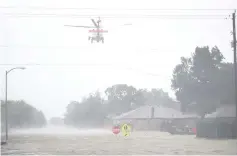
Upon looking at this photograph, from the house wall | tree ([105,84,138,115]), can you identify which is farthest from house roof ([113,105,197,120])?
tree ([105,84,138,115])

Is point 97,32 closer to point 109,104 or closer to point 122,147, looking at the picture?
point 122,147

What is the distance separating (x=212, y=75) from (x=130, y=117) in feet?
122

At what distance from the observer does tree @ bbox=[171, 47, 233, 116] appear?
230ft

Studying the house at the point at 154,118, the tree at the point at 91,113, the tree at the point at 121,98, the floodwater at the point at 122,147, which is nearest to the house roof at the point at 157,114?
the house at the point at 154,118

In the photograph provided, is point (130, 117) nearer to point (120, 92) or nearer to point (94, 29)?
point (120, 92)

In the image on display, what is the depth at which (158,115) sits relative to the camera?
335 ft

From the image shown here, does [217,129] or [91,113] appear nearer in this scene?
[217,129]

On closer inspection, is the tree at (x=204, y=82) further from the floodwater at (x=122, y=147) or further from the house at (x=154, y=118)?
the floodwater at (x=122, y=147)

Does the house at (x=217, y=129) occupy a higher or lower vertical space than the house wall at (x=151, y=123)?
higher

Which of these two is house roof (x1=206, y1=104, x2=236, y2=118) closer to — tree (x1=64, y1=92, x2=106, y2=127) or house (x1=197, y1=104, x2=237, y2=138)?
house (x1=197, y1=104, x2=237, y2=138)

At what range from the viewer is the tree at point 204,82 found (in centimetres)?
7019

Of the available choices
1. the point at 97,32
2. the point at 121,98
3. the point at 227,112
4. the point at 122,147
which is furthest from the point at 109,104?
the point at 97,32

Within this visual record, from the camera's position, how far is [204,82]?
71.6 m

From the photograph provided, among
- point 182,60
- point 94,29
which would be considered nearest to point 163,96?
point 182,60
